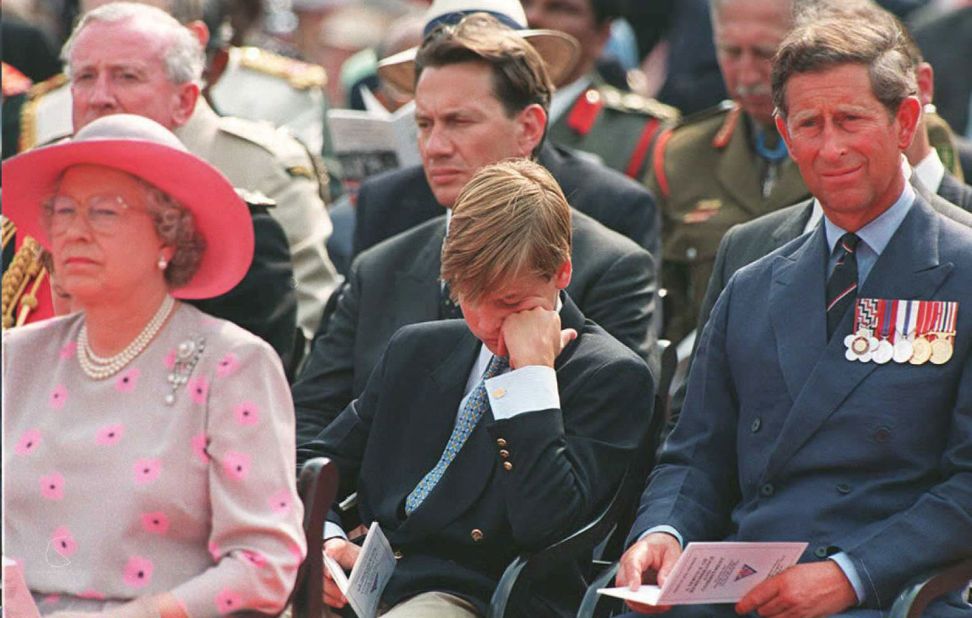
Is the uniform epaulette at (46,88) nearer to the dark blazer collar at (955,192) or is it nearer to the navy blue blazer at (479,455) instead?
the navy blue blazer at (479,455)

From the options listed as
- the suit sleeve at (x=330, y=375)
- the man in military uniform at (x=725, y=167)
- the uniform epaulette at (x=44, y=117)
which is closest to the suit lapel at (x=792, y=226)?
the man in military uniform at (x=725, y=167)

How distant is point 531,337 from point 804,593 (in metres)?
0.88

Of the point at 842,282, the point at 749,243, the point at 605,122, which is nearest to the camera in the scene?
the point at 842,282

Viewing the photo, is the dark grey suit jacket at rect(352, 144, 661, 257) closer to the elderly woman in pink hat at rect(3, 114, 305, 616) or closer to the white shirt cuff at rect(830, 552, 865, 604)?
the elderly woman in pink hat at rect(3, 114, 305, 616)

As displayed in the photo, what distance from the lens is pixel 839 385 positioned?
4.12 m

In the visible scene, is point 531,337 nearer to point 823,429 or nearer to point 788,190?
point 823,429

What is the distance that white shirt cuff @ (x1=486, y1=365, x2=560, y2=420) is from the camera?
4203 millimetres

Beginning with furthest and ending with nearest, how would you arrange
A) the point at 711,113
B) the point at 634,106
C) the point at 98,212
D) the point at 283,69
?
the point at 283,69
the point at 634,106
the point at 711,113
the point at 98,212

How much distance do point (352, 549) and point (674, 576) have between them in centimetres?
105

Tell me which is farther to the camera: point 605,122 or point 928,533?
point 605,122

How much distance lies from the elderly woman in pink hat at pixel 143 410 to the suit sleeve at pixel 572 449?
0.60m

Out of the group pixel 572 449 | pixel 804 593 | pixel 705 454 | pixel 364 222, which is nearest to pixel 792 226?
pixel 705 454

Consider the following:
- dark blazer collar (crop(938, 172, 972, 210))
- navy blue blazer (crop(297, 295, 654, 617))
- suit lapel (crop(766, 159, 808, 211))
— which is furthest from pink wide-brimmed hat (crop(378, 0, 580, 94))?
navy blue blazer (crop(297, 295, 654, 617))

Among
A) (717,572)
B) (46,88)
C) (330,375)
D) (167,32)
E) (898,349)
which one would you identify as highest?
(167,32)
